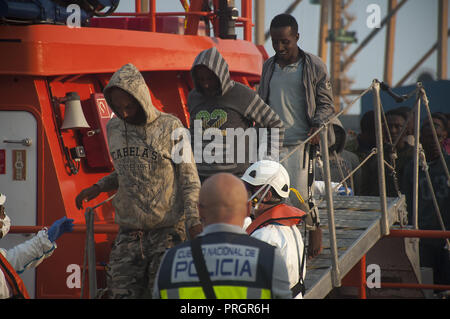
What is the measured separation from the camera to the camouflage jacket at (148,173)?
14.5 feet

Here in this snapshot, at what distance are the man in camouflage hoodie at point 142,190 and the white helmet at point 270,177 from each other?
1.19 feet

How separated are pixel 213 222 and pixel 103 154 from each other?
382 cm

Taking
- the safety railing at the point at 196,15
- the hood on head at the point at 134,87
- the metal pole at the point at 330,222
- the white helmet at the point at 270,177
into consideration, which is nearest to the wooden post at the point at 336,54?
the safety railing at the point at 196,15

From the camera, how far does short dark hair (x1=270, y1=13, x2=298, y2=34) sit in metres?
5.79

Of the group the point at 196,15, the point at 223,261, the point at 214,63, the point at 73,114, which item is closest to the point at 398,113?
the point at 196,15

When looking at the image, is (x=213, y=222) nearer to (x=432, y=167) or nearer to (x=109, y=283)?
(x=109, y=283)

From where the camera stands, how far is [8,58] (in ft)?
19.5

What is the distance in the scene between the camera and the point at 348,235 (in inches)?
247

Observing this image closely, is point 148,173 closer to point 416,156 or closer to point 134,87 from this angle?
point 134,87

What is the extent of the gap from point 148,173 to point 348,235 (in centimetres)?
248

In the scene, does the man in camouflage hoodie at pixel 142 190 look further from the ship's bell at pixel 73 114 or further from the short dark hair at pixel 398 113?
the short dark hair at pixel 398 113

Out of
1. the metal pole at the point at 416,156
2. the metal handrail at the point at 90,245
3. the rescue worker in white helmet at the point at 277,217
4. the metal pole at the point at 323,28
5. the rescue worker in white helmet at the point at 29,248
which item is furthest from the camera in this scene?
the metal pole at the point at 323,28

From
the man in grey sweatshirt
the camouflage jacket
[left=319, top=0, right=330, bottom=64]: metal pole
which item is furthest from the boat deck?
[left=319, top=0, right=330, bottom=64]: metal pole
